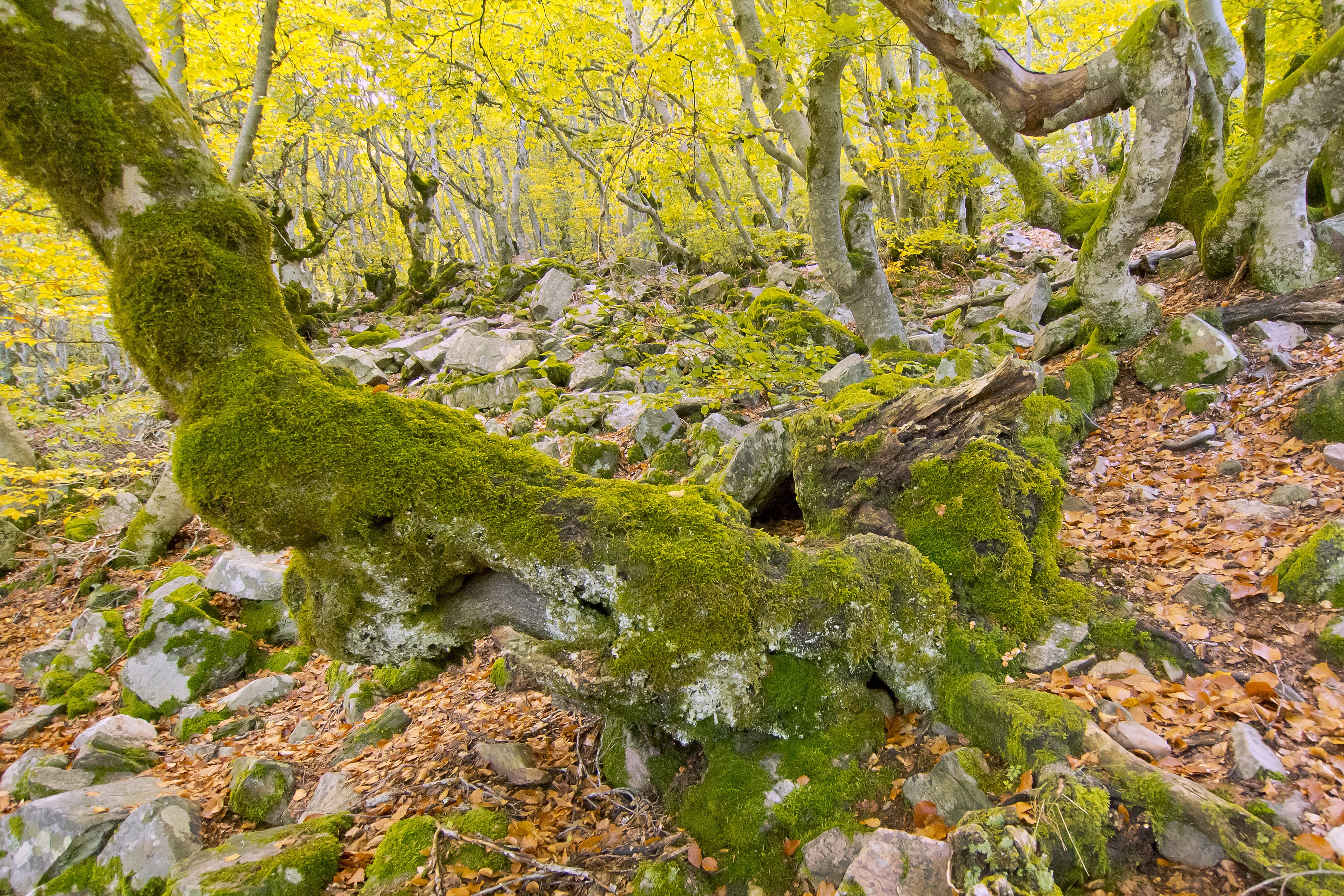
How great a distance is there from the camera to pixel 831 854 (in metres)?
2.71

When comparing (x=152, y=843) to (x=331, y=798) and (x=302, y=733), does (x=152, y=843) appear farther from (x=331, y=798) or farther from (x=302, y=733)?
(x=302, y=733)

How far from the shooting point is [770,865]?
109 inches

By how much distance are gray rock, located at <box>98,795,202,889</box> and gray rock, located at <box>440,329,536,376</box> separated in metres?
8.60

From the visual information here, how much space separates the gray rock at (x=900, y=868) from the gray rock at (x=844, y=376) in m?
5.44

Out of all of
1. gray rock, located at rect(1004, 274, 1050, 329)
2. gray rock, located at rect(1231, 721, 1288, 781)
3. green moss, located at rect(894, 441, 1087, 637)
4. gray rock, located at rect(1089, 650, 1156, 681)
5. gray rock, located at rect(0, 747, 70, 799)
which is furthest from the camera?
gray rock, located at rect(1004, 274, 1050, 329)

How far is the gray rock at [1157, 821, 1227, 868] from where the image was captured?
2.18m

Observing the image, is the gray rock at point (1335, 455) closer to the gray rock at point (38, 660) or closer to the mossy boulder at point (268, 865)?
the mossy boulder at point (268, 865)

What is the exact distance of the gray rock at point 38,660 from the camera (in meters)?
6.91

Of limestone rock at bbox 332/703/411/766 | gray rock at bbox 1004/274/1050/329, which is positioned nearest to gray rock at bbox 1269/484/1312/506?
gray rock at bbox 1004/274/1050/329

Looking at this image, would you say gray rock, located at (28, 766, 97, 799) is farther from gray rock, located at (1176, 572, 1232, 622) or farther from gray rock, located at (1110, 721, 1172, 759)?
gray rock, located at (1176, 572, 1232, 622)

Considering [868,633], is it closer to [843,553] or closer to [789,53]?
[843,553]

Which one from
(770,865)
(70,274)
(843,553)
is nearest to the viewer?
(770,865)

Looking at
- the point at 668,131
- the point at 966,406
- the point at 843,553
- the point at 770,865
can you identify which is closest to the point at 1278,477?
the point at 966,406

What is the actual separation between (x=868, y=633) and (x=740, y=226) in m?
10.5
